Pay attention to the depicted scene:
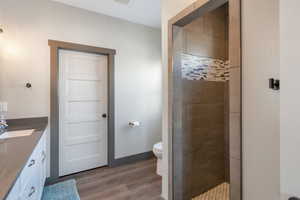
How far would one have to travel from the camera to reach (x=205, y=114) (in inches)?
76.4

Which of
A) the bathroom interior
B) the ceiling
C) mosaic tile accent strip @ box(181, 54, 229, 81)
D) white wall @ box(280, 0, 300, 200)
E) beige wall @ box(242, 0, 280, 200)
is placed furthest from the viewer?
the ceiling

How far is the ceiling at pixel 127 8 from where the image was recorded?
87.3 inches

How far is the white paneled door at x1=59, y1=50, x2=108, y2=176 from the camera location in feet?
7.67

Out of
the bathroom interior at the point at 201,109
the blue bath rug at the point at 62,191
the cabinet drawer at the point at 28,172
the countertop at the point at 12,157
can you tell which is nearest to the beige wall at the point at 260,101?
the bathroom interior at the point at 201,109

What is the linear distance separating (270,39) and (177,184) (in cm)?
151

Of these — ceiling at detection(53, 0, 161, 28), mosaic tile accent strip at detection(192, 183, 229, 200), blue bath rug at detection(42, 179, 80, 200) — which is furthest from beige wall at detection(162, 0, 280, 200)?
blue bath rug at detection(42, 179, 80, 200)

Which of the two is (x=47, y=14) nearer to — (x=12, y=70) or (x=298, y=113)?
(x=12, y=70)

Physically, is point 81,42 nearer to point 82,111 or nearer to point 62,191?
point 82,111

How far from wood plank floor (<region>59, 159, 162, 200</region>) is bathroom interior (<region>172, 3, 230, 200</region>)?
0.53 metres

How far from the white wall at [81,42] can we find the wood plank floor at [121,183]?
1.16ft

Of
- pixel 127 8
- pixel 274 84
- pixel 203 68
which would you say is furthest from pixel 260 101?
pixel 127 8

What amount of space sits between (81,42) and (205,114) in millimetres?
2134

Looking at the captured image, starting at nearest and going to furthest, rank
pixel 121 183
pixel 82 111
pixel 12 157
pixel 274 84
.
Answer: pixel 274 84 < pixel 12 157 < pixel 121 183 < pixel 82 111

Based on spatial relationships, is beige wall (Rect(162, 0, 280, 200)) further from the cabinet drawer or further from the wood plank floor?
the cabinet drawer
